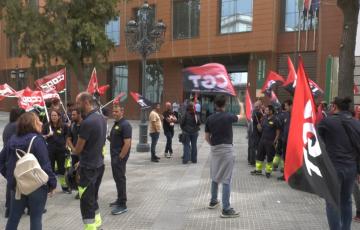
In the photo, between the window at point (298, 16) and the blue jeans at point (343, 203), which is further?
the window at point (298, 16)

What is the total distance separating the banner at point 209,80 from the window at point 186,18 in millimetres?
23642

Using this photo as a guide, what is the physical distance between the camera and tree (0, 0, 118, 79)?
2789 cm

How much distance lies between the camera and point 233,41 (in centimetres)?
3025

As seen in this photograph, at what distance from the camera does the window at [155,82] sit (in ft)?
117

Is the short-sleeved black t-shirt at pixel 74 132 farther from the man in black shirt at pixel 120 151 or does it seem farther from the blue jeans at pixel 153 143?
the blue jeans at pixel 153 143

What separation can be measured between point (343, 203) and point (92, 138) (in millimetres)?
3146

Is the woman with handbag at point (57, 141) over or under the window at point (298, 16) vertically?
under

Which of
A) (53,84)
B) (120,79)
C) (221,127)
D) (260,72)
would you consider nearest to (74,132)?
(221,127)

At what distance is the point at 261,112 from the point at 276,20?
1753 centimetres

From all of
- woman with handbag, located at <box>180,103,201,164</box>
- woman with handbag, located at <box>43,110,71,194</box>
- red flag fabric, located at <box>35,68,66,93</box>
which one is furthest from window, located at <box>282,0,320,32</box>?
woman with handbag, located at <box>43,110,71,194</box>

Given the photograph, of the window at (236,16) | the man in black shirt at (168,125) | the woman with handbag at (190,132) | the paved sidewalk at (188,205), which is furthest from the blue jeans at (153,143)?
the window at (236,16)

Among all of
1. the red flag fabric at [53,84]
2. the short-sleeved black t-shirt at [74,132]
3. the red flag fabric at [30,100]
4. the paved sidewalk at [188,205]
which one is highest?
the red flag fabric at [53,84]

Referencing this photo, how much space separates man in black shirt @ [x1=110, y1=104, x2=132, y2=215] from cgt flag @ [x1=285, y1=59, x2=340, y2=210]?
332 centimetres

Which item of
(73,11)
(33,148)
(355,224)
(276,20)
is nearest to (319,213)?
(355,224)
